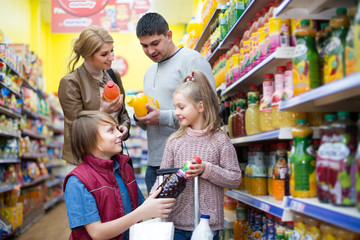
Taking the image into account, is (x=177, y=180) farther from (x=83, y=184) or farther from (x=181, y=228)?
(x=83, y=184)

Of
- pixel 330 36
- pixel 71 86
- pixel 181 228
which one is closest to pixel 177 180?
pixel 181 228

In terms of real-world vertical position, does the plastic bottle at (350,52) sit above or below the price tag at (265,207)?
above

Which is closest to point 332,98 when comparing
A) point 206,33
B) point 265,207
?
point 265,207

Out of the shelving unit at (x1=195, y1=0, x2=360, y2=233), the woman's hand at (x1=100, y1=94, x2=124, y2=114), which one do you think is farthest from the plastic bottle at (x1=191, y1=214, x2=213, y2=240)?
the woman's hand at (x1=100, y1=94, x2=124, y2=114)

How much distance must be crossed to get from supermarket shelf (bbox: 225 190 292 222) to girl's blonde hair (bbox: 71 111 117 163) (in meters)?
1.05

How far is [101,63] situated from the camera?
2.70m

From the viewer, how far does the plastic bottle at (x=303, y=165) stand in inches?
72.0

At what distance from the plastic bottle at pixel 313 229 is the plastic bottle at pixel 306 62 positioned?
1.93ft

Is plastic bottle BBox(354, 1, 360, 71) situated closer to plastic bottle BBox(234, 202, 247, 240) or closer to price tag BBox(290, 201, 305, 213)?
price tag BBox(290, 201, 305, 213)

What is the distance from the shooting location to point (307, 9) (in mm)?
1961

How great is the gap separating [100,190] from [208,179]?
568 millimetres

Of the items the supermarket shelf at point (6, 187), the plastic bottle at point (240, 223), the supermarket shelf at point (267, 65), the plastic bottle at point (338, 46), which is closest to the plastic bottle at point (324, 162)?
the plastic bottle at point (338, 46)

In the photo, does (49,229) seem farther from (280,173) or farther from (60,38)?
(60,38)

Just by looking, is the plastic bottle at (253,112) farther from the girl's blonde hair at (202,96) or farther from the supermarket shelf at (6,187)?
the supermarket shelf at (6,187)
